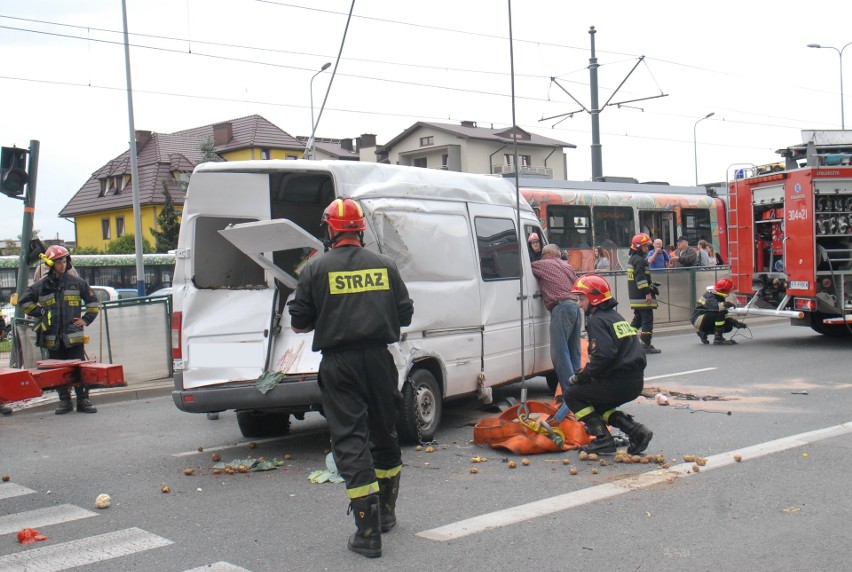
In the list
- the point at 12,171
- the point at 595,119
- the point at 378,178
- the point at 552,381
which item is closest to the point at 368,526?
the point at 378,178

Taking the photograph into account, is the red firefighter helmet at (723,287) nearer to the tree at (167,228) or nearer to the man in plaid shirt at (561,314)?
the man in plaid shirt at (561,314)

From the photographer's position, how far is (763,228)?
1566 cm

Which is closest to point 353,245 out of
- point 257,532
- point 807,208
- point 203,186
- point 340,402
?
point 340,402

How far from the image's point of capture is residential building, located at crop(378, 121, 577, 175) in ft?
209

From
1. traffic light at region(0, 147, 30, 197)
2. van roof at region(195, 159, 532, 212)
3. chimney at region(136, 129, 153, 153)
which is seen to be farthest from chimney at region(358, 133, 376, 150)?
van roof at region(195, 159, 532, 212)

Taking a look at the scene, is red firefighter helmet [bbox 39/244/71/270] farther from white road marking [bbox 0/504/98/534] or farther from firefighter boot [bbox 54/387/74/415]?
white road marking [bbox 0/504/98/534]

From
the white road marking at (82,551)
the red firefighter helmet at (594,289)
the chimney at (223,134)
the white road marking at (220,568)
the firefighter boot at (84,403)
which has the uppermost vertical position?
the chimney at (223,134)

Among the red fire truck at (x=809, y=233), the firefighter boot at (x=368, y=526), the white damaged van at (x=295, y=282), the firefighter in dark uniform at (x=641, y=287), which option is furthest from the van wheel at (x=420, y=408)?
the red fire truck at (x=809, y=233)

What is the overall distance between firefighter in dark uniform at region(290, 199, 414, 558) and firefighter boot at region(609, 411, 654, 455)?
248cm

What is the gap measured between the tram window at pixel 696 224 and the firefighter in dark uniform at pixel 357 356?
74.8 feet

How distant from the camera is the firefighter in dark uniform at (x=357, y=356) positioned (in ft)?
15.6

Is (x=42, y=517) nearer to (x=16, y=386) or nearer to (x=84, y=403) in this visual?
(x=16, y=386)

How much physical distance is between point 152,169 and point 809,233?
5421cm

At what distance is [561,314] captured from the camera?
899cm
